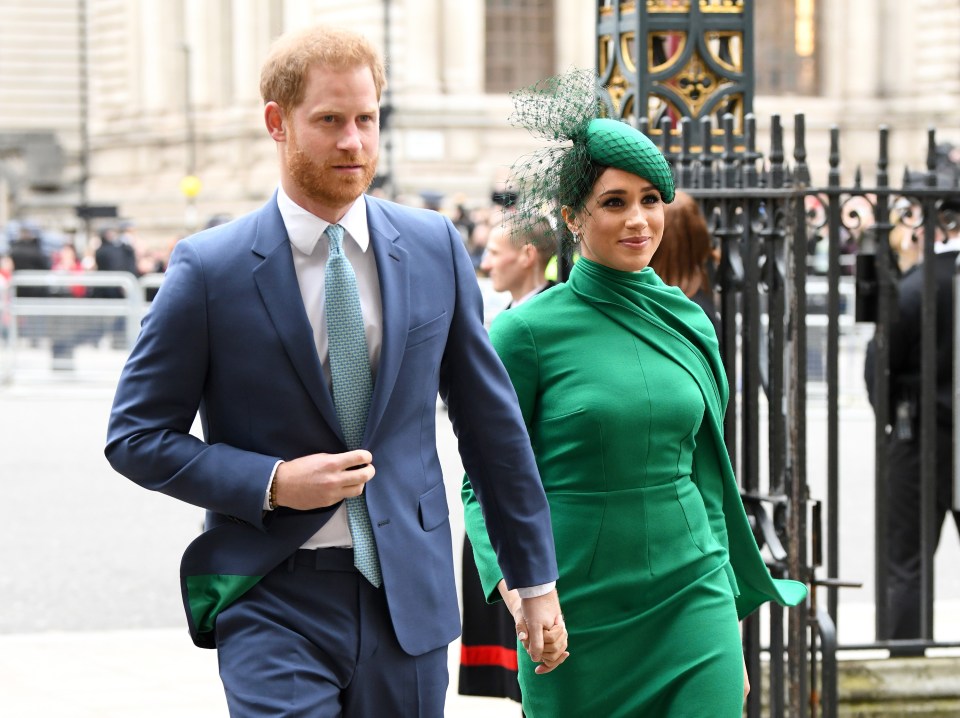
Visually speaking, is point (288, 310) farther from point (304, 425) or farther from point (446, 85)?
point (446, 85)

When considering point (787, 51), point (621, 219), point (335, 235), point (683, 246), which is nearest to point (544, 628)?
point (335, 235)

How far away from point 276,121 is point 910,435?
407cm

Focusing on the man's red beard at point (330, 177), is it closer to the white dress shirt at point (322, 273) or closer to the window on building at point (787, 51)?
the white dress shirt at point (322, 273)

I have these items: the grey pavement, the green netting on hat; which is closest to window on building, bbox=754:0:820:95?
the grey pavement

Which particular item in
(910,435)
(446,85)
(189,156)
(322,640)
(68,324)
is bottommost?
(68,324)

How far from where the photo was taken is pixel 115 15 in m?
49.7

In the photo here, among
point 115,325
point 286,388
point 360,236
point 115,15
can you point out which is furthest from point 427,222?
point 115,15

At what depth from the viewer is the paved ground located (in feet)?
21.0

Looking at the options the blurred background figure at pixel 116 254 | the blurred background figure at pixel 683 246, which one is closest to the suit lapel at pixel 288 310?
the blurred background figure at pixel 683 246

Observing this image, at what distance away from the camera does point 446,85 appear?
119ft

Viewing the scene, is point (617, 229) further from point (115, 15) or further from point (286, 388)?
point (115, 15)

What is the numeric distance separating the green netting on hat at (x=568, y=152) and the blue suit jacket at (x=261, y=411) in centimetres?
63

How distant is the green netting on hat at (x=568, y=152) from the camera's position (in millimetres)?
3873

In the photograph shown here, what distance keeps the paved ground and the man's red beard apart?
3.20 metres
